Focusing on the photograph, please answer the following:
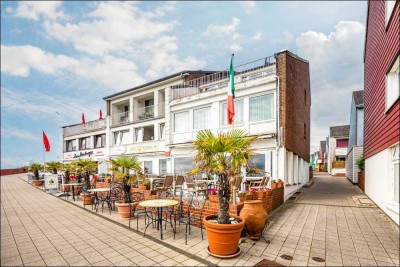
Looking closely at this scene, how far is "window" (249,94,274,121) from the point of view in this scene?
11453 millimetres

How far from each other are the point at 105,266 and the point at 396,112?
8.22 metres

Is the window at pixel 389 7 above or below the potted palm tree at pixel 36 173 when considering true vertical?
above

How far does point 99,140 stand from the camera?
26688 mm

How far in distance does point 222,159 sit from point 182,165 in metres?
10.9

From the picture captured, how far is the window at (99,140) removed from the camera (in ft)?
85.3

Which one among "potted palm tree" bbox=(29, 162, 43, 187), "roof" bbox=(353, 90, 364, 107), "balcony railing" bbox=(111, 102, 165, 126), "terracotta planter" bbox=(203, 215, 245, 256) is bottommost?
"potted palm tree" bbox=(29, 162, 43, 187)

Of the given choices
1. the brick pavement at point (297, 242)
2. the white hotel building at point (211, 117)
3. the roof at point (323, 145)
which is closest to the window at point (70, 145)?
the white hotel building at point (211, 117)

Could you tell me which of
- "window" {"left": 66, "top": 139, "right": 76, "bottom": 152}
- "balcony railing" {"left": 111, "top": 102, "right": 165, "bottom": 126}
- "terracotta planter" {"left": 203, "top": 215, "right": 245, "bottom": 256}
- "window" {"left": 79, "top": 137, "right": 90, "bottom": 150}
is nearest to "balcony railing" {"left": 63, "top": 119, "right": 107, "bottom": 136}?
"window" {"left": 79, "top": 137, "right": 90, "bottom": 150}

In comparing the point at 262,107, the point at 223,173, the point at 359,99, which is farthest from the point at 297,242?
the point at 359,99

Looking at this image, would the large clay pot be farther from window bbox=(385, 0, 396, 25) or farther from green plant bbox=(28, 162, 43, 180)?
green plant bbox=(28, 162, 43, 180)

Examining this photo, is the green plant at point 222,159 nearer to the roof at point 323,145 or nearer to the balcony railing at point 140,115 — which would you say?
the balcony railing at point 140,115

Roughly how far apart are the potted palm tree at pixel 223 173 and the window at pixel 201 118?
873 centimetres

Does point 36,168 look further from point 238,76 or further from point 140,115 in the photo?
point 238,76

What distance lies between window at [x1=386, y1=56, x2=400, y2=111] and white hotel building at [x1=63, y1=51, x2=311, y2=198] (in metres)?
4.13
